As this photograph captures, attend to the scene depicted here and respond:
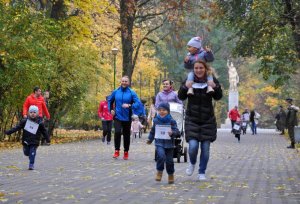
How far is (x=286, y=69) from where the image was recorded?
36.9m

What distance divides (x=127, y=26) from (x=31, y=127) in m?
22.8

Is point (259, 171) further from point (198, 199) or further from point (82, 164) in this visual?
point (198, 199)

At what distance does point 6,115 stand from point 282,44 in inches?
476

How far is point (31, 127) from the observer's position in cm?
1407

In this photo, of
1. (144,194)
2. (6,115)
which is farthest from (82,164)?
(6,115)

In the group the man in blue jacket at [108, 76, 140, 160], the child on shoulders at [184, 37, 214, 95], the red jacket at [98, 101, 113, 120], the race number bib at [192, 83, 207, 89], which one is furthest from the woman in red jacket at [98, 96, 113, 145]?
the race number bib at [192, 83, 207, 89]

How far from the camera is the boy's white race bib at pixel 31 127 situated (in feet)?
46.1

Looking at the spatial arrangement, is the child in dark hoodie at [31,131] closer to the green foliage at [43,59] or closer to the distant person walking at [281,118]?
the green foliage at [43,59]

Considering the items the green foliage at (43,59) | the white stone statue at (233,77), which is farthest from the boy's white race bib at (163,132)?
the white stone statue at (233,77)

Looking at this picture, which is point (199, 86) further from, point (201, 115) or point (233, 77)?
point (233, 77)

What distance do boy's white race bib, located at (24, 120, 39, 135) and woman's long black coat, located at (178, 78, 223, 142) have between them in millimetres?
3856

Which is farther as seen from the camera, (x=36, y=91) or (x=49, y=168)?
(x=36, y=91)

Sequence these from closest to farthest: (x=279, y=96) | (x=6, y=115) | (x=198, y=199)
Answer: (x=198, y=199) < (x=6, y=115) < (x=279, y=96)

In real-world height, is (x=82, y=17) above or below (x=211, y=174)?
above
